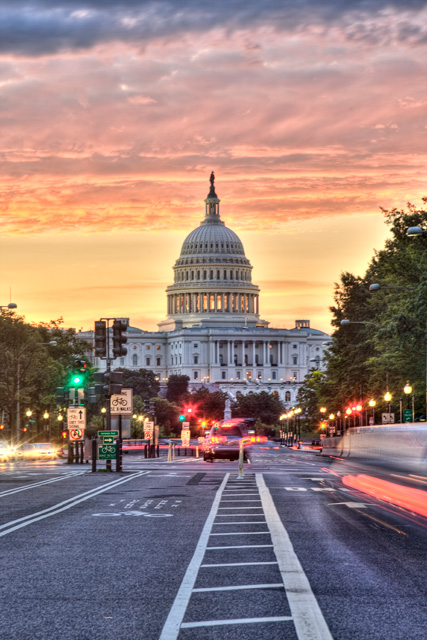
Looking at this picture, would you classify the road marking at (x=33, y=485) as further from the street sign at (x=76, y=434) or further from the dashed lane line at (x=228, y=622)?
the dashed lane line at (x=228, y=622)

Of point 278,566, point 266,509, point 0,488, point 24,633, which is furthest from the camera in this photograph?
point 0,488

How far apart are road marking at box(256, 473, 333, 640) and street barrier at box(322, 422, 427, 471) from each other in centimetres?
2074

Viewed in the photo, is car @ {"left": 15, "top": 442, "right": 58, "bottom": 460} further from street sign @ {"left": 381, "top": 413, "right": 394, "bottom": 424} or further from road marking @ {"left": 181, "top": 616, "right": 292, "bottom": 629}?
road marking @ {"left": 181, "top": 616, "right": 292, "bottom": 629}

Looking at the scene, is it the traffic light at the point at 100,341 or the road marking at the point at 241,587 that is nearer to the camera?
the road marking at the point at 241,587

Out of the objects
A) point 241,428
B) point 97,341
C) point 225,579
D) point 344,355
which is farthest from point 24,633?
point 344,355

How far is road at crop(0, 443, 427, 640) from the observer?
9039 millimetres

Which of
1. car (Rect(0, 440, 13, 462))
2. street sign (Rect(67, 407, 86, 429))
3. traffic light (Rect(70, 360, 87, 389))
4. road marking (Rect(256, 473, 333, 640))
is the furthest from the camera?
car (Rect(0, 440, 13, 462))

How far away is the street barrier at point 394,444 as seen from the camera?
122 ft

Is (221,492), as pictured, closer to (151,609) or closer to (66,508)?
(66,508)

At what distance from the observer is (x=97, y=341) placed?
37.9 metres

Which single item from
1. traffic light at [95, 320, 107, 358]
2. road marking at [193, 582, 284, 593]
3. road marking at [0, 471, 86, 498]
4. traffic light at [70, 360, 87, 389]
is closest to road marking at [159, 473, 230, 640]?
road marking at [193, 582, 284, 593]

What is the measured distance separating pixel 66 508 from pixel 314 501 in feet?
17.6

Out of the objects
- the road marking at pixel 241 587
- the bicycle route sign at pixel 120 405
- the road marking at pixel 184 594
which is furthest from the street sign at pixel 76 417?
the road marking at pixel 241 587

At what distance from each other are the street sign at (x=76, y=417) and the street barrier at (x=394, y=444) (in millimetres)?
13373
